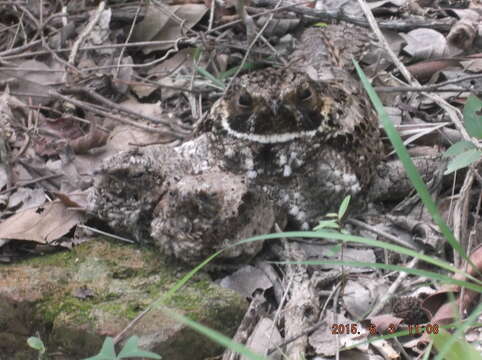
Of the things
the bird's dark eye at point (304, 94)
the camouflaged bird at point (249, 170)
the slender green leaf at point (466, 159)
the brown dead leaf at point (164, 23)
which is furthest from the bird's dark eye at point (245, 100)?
the brown dead leaf at point (164, 23)

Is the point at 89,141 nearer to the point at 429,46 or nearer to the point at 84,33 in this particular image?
the point at 84,33

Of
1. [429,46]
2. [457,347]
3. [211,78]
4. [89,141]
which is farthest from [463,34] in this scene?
[457,347]

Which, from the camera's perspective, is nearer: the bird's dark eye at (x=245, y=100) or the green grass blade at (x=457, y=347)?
the green grass blade at (x=457, y=347)
